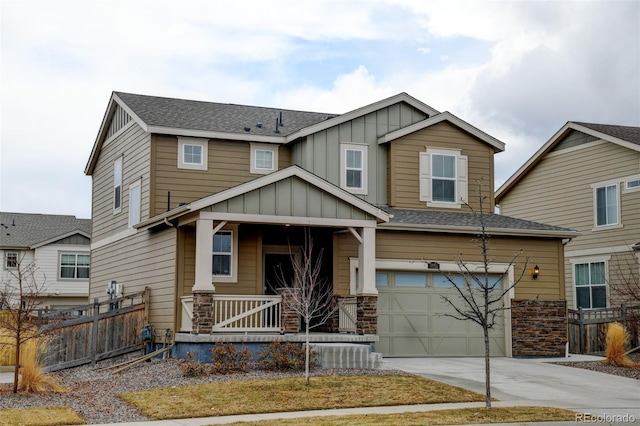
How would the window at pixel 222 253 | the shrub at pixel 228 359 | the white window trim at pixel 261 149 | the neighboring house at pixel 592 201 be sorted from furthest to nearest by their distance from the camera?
1. the neighboring house at pixel 592 201
2. the white window trim at pixel 261 149
3. the window at pixel 222 253
4. the shrub at pixel 228 359

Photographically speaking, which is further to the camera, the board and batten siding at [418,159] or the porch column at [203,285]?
the board and batten siding at [418,159]

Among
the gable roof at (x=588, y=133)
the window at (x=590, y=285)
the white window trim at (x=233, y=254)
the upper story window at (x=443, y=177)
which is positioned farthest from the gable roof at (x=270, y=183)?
the gable roof at (x=588, y=133)

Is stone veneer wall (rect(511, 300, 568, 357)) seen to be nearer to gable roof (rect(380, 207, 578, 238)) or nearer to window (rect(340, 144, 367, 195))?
gable roof (rect(380, 207, 578, 238))

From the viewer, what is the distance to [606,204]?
28.5 meters

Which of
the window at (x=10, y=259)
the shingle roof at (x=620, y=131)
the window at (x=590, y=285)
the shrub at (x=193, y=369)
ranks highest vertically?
the shingle roof at (x=620, y=131)

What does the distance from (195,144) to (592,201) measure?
14337 millimetres

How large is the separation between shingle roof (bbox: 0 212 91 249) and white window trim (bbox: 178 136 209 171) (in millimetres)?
22231

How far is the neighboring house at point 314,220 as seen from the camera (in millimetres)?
19406

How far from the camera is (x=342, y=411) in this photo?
13969 mm

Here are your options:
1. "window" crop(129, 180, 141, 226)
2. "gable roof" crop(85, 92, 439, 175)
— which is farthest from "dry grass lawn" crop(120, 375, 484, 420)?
"gable roof" crop(85, 92, 439, 175)

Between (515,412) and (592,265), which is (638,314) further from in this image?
(515,412)

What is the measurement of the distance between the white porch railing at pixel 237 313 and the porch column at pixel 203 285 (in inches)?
16.7

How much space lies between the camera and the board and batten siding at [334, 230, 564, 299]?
2194 centimetres

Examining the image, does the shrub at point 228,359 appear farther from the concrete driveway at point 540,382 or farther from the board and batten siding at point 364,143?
the board and batten siding at point 364,143
